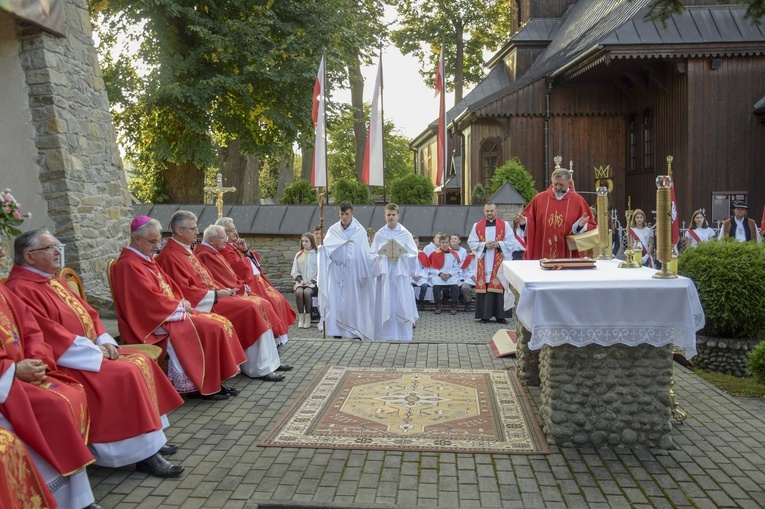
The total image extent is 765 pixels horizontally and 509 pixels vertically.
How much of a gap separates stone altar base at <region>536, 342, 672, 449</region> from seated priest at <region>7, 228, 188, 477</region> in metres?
2.65

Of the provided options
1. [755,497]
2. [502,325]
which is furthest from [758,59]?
[755,497]

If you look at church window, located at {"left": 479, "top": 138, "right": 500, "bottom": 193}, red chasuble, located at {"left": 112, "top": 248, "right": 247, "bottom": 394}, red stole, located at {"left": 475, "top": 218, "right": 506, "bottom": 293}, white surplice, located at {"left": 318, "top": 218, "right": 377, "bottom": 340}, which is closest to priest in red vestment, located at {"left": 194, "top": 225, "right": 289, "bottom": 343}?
red chasuble, located at {"left": 112, "top": 248, "right": 247, "bottom": 394}

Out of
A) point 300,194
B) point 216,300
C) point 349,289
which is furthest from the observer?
point 300,194

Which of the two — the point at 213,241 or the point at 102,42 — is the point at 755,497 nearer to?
the point at 213,241

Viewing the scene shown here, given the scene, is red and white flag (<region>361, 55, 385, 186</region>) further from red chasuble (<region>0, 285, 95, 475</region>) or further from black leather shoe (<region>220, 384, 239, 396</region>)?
red chasuble (<region>0, 285, 95, 475</region>)

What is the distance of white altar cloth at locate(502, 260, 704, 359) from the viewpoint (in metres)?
5.04

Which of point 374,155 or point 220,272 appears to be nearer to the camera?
point 220,272

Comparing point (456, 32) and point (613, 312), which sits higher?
point (456, 32)

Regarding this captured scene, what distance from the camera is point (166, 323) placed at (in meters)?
6.21

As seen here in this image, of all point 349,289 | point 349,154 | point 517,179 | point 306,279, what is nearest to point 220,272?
point 349,289

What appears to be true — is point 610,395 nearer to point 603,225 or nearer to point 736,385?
point 603,225

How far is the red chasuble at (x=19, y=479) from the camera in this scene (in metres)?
3.45

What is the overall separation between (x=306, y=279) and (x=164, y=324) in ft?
21.6

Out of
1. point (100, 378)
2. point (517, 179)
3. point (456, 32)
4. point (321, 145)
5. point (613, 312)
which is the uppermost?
point (456, 32)
